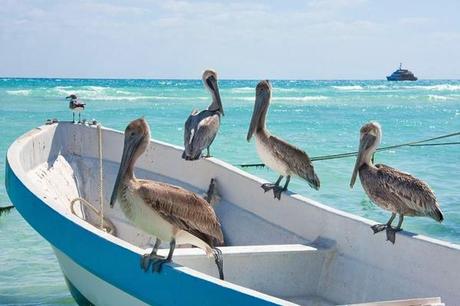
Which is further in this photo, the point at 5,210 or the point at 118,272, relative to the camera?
the point at 5,210

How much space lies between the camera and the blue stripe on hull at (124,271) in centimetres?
361

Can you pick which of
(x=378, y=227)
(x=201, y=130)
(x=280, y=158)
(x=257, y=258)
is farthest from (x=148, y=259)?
(x=201, y=130)

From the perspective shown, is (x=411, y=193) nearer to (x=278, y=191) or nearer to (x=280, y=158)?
(x=278, y=191)

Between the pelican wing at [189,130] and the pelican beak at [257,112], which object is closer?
the pelican beak at [257,112]

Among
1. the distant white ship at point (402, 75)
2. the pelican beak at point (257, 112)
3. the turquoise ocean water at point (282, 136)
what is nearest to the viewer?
the pelican beak at point (257, 112)

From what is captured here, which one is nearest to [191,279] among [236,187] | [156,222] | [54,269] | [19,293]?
[156,222]

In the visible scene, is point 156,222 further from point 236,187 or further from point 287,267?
point 236,187

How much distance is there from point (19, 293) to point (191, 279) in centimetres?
375

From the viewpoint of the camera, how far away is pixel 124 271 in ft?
13.6

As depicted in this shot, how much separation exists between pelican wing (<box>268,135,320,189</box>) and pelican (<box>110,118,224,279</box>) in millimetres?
1584

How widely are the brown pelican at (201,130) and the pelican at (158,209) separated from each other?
7.79ft

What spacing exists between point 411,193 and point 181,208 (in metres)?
1.37

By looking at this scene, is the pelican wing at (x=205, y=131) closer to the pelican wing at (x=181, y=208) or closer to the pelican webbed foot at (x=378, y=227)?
the pelican webbed foot at (x=378, y=227)

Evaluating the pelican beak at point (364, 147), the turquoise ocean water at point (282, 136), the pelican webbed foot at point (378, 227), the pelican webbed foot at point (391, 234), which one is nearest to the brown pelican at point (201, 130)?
the turquoise ocean water at point (282, 136)
